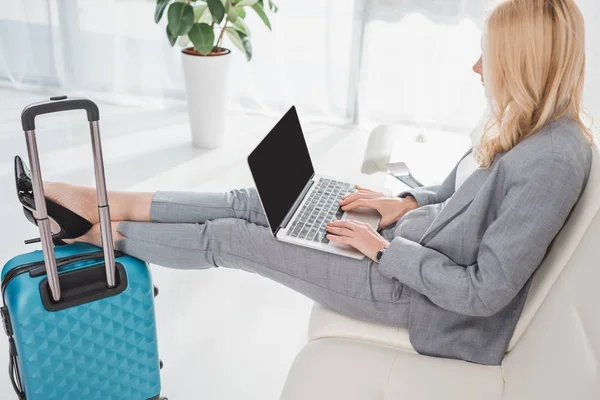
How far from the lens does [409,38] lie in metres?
3.41

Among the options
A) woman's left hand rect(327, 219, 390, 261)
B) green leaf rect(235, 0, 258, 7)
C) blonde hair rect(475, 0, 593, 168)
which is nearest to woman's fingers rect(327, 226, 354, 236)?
woman's left hand rect(327, 219, 390, 261)

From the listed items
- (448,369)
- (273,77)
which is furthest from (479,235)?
(273,77)

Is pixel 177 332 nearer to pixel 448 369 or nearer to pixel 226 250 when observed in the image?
pixel 226 250

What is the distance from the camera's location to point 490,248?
47.4 inches

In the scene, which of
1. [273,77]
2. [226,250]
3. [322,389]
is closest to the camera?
[322,389]

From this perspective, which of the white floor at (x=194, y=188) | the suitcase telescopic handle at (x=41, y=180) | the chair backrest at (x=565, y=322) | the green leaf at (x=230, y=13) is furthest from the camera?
the green leaf at (x=230, y=13)

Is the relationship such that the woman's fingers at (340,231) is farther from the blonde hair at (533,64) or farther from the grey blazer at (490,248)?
the blonde hair at (533,64)

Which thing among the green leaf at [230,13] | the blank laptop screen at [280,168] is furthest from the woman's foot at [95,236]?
the green leaf at [230,13]

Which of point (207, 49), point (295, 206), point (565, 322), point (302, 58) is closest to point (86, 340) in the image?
point (295, 206)

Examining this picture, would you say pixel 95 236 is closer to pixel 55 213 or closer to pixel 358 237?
pixel 55 213

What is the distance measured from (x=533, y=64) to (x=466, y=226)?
352 mm

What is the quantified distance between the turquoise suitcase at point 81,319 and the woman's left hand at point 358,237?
0.46 m

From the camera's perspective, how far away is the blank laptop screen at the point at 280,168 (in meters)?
1.46

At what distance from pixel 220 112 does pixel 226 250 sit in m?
1.87
